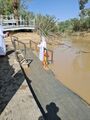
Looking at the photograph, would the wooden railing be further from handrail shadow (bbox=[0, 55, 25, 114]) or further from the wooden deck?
the wooden deck

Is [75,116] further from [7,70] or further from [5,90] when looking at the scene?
[7,70]

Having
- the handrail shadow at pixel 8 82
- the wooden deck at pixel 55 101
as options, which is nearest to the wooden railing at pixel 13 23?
the handrail shadow at pixel 8 82

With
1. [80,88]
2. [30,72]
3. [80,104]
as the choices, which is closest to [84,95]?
[80,88]

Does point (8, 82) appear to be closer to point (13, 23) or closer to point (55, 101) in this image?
point (55, 101)

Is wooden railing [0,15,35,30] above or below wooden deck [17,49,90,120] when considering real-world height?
above

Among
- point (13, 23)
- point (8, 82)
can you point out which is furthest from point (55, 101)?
point (13, 23)

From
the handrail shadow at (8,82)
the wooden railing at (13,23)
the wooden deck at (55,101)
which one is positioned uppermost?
the wooden railing at (13,23)

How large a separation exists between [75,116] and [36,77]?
11.9ft

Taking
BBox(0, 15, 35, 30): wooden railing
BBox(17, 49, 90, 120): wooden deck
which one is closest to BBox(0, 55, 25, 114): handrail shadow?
BBox(17, 49, 90, 120): wooden deck

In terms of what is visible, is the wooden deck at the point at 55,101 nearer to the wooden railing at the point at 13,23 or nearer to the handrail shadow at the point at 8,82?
the handrail shadow at the point at 8,82

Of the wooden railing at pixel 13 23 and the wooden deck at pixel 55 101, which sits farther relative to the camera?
the wooden railing at pixel 13 23

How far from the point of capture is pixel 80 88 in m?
9.82

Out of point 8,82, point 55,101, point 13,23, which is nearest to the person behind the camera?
point 55,101

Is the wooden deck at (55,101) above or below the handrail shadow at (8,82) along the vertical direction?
below
